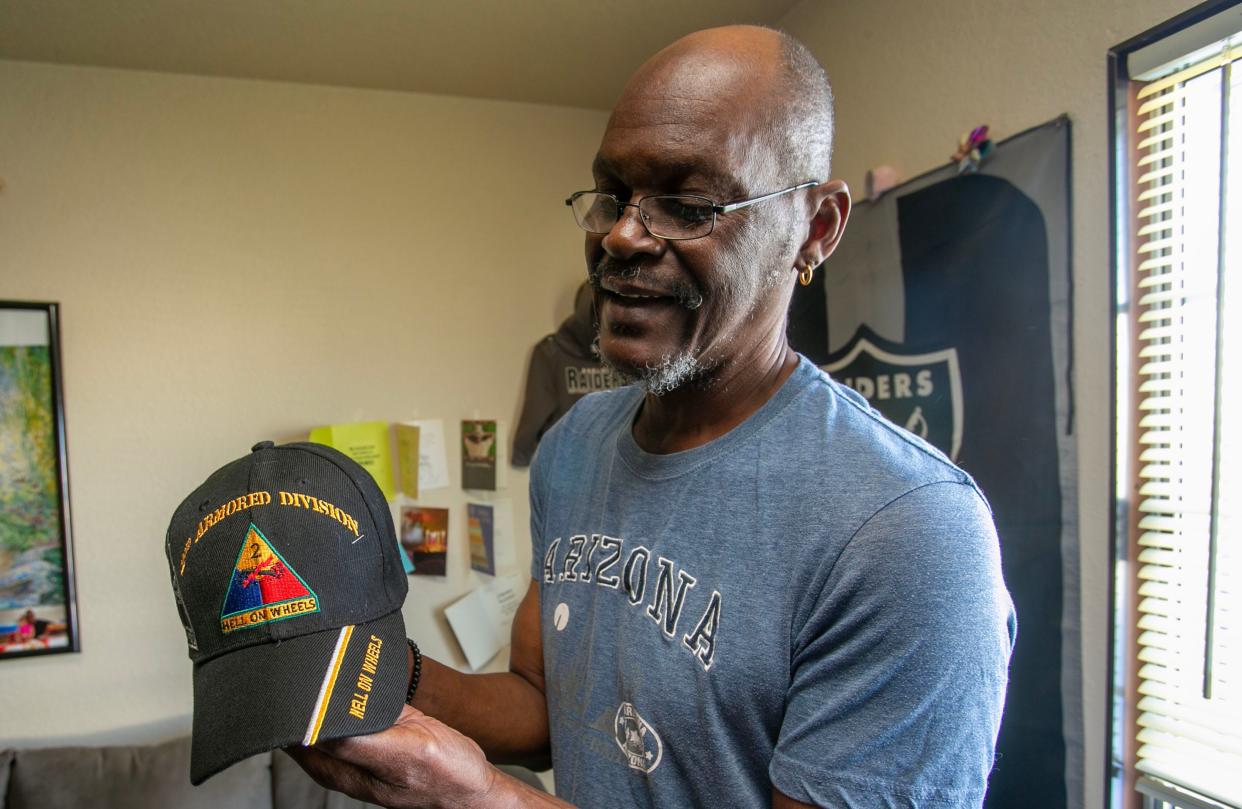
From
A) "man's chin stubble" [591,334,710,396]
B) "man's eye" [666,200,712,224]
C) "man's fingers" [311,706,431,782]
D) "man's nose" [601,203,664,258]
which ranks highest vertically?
"man's eye" [666,200,712,224]

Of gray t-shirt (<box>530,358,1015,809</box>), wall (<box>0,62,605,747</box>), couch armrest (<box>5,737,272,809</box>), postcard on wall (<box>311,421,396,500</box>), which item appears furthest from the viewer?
postcard on wall (<box>311,421,396,500</box>)

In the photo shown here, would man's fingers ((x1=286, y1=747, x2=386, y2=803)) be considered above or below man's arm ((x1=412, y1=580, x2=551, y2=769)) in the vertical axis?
above

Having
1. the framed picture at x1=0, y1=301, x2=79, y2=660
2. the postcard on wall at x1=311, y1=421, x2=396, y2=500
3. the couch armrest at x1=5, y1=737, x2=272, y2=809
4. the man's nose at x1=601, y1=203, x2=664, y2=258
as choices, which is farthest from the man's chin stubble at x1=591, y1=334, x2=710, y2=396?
the framed picture at x1=0, y1=301, x2=79, y2=660

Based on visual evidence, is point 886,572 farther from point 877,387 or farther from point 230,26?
point 230,26

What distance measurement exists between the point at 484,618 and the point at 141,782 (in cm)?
88

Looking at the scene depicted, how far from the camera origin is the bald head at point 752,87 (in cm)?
68

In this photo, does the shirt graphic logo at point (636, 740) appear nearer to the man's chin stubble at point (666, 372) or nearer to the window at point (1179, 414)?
the man's chin stubble at point (666, 372)

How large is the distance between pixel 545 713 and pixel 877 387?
0.95 meters

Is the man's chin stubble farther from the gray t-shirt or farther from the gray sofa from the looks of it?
the gray sofa

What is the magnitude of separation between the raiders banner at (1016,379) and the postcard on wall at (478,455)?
118cm

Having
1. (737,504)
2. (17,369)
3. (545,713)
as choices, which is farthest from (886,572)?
(17,369)

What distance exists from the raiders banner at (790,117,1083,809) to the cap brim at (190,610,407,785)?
3.33 ft

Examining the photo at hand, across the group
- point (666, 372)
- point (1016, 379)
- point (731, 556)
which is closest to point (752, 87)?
point (666, 372)

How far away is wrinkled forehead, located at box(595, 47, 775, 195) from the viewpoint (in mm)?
678
